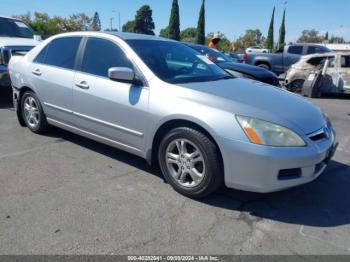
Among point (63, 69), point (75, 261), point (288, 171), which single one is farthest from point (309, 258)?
point (63, 69)

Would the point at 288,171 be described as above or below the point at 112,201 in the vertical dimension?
above

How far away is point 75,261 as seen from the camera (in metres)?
2.43

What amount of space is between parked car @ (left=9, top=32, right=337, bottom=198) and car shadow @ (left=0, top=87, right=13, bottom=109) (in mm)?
3186

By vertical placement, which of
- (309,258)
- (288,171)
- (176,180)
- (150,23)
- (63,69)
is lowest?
(309,258)

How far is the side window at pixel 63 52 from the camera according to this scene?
452 centimetres

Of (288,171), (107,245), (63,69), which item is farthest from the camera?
(63,69)

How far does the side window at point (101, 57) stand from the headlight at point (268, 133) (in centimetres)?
155

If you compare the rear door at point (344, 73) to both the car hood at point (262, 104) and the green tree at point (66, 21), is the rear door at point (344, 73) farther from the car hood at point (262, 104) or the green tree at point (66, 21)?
the green tree at point (66, 21)

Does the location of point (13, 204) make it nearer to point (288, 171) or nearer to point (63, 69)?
point (63, 69)

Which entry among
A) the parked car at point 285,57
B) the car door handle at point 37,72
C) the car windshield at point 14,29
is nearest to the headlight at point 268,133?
the car door handle at point 37,72

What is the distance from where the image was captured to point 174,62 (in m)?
4.23

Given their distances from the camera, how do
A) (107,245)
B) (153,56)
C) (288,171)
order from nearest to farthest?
(107,245) < (288,171) < (153,56)

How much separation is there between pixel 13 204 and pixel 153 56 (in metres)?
2.18

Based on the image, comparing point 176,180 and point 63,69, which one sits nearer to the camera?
point 176,180
